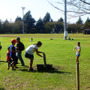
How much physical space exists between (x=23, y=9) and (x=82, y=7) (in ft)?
234

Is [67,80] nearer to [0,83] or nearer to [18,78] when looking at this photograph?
[18,78]

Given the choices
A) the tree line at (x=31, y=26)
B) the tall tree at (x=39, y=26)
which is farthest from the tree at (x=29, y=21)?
the tall tree at (x=39, y=26)

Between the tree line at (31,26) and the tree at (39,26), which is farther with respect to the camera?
the tree at (39,26)

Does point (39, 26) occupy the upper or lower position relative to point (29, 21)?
lower

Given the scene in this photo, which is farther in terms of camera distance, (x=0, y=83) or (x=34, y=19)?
(x=34, y=19)

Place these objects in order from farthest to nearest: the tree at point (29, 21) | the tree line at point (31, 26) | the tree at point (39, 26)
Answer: the tree at point (39, 26)
the tree at point (29, 21)
the tree line at point (31, 26)

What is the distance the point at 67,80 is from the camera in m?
6.43

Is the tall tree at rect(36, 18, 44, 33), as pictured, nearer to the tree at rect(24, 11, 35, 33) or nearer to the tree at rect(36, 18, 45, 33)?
the tree at rect(36, 18, 45, 33)

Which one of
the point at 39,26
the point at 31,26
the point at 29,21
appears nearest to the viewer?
the point at 31,26

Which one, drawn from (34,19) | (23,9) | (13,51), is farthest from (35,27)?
(13,51)

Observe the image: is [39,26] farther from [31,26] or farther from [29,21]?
[29,21]

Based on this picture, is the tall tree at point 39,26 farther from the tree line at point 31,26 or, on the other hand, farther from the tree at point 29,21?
the tree at point 29,21

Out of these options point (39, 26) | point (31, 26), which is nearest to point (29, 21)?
point (31, 26)

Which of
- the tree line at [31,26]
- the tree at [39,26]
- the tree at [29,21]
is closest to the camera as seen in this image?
the tree line at [31,26]
